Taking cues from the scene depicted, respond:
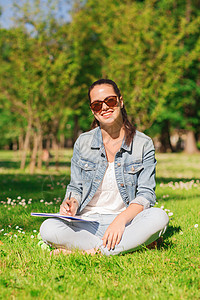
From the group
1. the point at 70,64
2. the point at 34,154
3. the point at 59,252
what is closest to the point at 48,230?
the point at 59,252

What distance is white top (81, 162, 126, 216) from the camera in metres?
4.04

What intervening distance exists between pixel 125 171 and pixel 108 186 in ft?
0.86

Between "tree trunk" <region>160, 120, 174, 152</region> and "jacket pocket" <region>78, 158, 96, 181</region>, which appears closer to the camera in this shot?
"jacket pocket" <region>78, 158, 96, 181</region>

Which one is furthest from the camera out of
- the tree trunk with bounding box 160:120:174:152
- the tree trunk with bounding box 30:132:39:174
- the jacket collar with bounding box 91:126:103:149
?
the tree trunk with bounding box 160:120:174:152

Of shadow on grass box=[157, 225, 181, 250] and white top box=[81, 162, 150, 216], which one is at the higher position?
white top box=[81, 162, 150, 216]

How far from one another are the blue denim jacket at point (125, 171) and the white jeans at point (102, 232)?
24 centimetres

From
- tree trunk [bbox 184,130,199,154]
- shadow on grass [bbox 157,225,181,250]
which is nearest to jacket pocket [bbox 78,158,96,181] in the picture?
shadow on grass [bbox 157,225,181,250]

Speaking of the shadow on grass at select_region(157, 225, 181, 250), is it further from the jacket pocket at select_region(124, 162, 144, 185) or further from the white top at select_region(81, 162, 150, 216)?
the jacket pocket at select_region(124, 162, 144, 185)

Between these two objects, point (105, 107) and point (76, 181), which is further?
point (76, 181)

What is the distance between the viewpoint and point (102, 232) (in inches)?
155

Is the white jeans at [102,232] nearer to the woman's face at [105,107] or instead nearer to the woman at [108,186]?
the woman at [108,186]

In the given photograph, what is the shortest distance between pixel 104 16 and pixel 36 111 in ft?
22.5

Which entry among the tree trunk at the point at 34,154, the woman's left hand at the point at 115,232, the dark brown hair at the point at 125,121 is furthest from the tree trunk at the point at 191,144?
the woman's left hand at the point at 115,232

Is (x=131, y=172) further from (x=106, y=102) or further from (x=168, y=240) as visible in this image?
(x=168, y=240)
